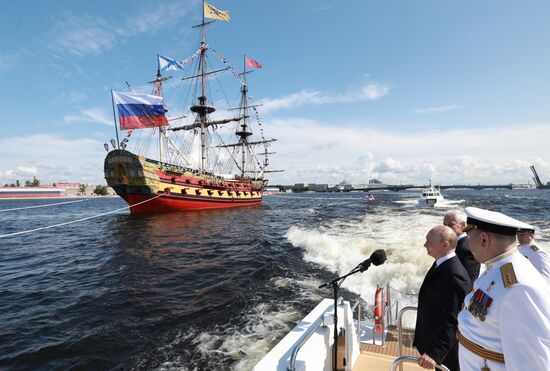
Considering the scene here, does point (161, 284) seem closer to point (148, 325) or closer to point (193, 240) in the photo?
point (148, 325)

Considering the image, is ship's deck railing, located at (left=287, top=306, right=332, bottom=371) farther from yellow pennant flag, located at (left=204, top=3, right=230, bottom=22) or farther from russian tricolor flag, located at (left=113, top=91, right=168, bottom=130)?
yellow pennant flag, located at (left=204, top=3, right=230, bottom=22)

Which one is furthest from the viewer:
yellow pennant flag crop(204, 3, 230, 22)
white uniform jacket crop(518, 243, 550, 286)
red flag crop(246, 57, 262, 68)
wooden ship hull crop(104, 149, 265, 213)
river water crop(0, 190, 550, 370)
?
red flag crop(246, 57, 262, 68)

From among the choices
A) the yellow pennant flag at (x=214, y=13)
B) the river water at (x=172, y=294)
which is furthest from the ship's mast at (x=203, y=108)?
the river water at (x=172, y=294)

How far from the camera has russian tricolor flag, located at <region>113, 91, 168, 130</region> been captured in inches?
1004

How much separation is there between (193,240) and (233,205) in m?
27.9

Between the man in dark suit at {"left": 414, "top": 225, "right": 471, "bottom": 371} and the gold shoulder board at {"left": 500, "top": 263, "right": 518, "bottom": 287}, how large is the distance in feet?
3.99

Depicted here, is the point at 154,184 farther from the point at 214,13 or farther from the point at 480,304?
the point at 480,304

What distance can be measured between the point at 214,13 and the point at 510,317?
44.3 meters

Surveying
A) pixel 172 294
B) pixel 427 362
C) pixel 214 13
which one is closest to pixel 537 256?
pixel 427 362

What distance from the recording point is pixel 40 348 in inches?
237

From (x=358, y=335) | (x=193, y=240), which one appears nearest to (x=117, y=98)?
(x=193, y=240)

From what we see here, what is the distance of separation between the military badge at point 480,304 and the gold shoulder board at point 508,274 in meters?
0.19

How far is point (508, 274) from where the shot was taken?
1704 mm

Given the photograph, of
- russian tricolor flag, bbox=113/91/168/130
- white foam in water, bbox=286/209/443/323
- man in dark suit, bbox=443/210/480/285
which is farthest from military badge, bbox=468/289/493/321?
russian tricolor flag, bbox=113/91/168/130
